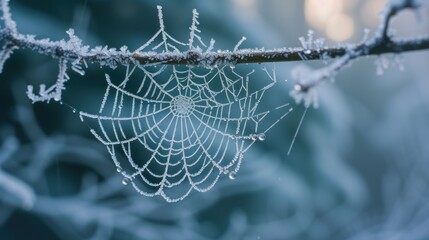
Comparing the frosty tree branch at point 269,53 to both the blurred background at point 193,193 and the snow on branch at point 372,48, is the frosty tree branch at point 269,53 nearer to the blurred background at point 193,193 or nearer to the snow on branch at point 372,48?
the snow on branch at point 372,48

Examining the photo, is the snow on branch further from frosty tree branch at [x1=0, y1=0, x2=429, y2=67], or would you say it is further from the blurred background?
the blurred background

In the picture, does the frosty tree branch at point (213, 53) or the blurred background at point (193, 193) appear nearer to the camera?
the frosty tree branch at point (213, 53)

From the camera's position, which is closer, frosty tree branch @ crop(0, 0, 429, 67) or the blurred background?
frosty tree branch @ crop(0, 0, 429, 67)

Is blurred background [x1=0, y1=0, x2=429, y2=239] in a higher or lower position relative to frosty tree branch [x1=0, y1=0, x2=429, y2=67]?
higher

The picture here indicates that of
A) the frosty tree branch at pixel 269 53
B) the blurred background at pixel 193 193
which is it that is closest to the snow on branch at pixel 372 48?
the frosty tree branch at pixel 269 53

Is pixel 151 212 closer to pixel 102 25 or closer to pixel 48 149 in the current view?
pixel 48 149

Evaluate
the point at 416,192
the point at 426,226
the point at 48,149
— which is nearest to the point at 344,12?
the point at 416,192

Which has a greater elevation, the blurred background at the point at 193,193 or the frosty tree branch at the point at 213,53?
the blurred background at the point at 193,193

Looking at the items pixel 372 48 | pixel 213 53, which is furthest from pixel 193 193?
pixel 372 48

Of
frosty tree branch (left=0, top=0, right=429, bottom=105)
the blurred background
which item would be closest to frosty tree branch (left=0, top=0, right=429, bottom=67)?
frosty tree branch (left=0, top=0, right=429, bottom=105)
